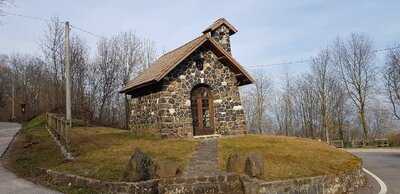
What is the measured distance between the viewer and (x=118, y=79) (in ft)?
164

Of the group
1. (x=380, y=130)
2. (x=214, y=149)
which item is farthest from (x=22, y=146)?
(x=380, y=130)

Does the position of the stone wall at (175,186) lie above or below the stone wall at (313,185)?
above

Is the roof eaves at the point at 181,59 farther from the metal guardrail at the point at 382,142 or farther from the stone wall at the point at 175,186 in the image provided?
the metal guardrail at the point at 382,142

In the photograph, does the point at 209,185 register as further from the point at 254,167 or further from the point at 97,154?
the point at 97,154

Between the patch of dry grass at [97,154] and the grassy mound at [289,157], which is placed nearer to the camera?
the grassy mound at [289,157]

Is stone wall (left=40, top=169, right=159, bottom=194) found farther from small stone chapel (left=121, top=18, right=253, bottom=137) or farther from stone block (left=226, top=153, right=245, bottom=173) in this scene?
small stone chapel (left=121, top=18, right=253, bottom=137)

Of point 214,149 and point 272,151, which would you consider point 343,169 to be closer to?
point 272,151

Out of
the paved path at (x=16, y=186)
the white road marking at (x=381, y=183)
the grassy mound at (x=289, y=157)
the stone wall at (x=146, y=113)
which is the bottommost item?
the white road marking at (x=381, y=183)

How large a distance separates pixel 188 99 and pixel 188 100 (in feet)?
0.18

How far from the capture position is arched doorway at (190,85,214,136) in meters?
23.5

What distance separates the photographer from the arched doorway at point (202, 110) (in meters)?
23.5

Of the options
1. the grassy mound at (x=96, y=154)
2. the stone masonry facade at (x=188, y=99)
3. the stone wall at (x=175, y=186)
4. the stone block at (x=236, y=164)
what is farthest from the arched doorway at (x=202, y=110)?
the stone wall at (x=175, y=186)

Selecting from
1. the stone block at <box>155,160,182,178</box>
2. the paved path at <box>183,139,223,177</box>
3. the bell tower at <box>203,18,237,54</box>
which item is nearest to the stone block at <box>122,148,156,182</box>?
the stone block at <box>155,160,182,178</box>

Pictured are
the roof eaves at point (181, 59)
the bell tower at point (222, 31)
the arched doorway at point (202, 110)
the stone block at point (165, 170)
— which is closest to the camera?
the stone block at point (165, 170)
